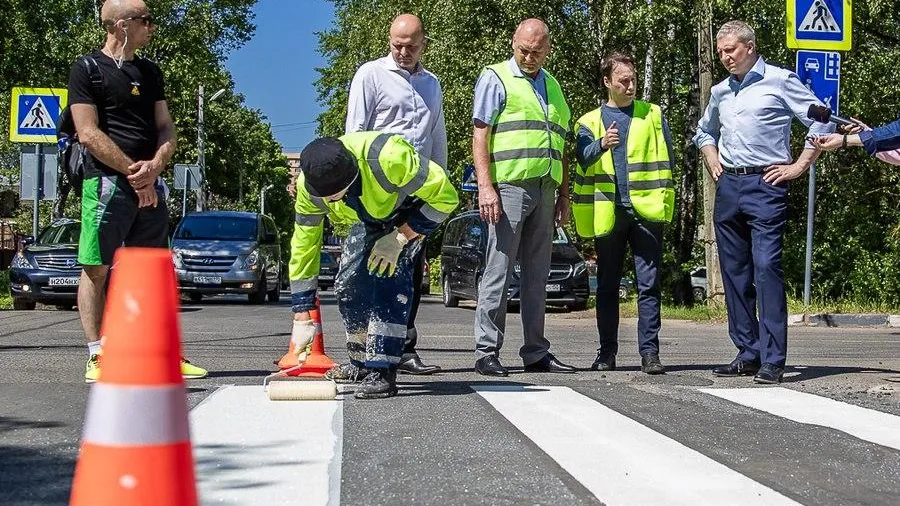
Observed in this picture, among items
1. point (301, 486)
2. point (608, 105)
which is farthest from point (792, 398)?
point (301, 486)

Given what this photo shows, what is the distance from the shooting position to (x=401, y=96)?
283 inches

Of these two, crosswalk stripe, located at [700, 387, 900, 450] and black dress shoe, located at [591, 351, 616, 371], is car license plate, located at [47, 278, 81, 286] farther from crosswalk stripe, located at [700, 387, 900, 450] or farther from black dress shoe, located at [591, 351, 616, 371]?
crosswalk stripe, located at [700, 387, 900, 450]

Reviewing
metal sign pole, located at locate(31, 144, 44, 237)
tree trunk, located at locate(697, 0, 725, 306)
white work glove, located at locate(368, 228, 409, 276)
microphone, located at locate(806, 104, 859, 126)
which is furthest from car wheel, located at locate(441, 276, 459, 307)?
white work glove, located at locate(368, 228, 409, 276)

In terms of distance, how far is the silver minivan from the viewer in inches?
819

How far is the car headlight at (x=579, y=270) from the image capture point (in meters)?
21.8

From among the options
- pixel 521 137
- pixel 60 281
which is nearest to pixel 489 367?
pixel 521 137

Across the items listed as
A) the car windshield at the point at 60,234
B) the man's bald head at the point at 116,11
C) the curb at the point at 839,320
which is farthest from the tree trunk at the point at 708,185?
the man's bald head at the point at 116,11

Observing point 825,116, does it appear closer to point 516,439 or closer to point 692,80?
point 516,439

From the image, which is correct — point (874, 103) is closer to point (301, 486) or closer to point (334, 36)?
point (301, 486)

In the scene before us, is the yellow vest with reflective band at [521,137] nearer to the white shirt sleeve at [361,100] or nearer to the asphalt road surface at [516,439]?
the white shirt sleeve at [361,100]

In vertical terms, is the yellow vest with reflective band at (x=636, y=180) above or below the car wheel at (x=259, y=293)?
above

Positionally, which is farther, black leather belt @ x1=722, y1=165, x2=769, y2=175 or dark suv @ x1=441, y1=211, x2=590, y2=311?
dark suv @ x1=441, y1=211, x2=590, y2=311

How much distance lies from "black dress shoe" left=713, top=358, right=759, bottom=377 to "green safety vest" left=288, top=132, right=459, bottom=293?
236 centimetres

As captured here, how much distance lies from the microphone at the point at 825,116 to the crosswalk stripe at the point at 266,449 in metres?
3.14
